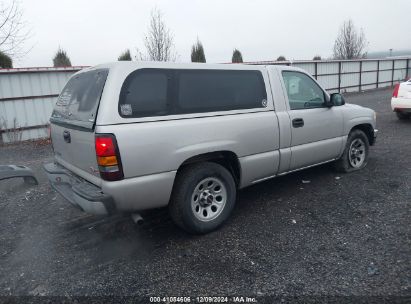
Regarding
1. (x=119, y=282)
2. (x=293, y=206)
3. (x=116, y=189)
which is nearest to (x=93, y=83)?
(x=116, y=189)

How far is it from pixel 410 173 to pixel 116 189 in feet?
15.6

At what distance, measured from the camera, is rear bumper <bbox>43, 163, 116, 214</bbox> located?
2.95 m

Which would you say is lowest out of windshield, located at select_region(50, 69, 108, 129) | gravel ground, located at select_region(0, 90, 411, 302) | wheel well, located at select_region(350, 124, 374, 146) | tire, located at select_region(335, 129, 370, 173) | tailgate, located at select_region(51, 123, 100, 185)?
gravel ground, located at select_region(0, 90, 411, 302)

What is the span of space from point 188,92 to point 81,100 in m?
1.13

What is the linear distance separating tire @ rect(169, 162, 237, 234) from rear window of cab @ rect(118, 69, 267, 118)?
0.66 m

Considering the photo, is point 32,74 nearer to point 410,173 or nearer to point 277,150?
point 277,150

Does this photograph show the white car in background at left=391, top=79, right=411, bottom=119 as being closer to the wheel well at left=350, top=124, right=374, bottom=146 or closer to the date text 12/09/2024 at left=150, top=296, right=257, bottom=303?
the wheel well at left=350, top=124, right=374, bottom=146

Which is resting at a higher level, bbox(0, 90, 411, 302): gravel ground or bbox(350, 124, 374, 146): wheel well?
→ bbox(350, 124, 374, 146): wheel well

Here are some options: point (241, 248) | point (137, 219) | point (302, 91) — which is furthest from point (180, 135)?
point (302, 91)

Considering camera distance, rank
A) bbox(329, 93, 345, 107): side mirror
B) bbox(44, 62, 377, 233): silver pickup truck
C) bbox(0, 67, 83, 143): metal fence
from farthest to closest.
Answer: bbox(0, 67, 83, 143): metal fence, bbox(329, 93, 345, 107): side mirror, bbox(44, 62, 377, 233): silver pickup truck

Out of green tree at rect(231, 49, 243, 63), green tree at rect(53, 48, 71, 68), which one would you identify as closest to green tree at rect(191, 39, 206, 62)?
green tree at rect(231, 49, 243, 63)

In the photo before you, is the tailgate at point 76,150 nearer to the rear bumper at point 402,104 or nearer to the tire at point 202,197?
the tire at point 202,197

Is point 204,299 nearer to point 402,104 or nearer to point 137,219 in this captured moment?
point 137,219

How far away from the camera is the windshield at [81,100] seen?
312 cm
